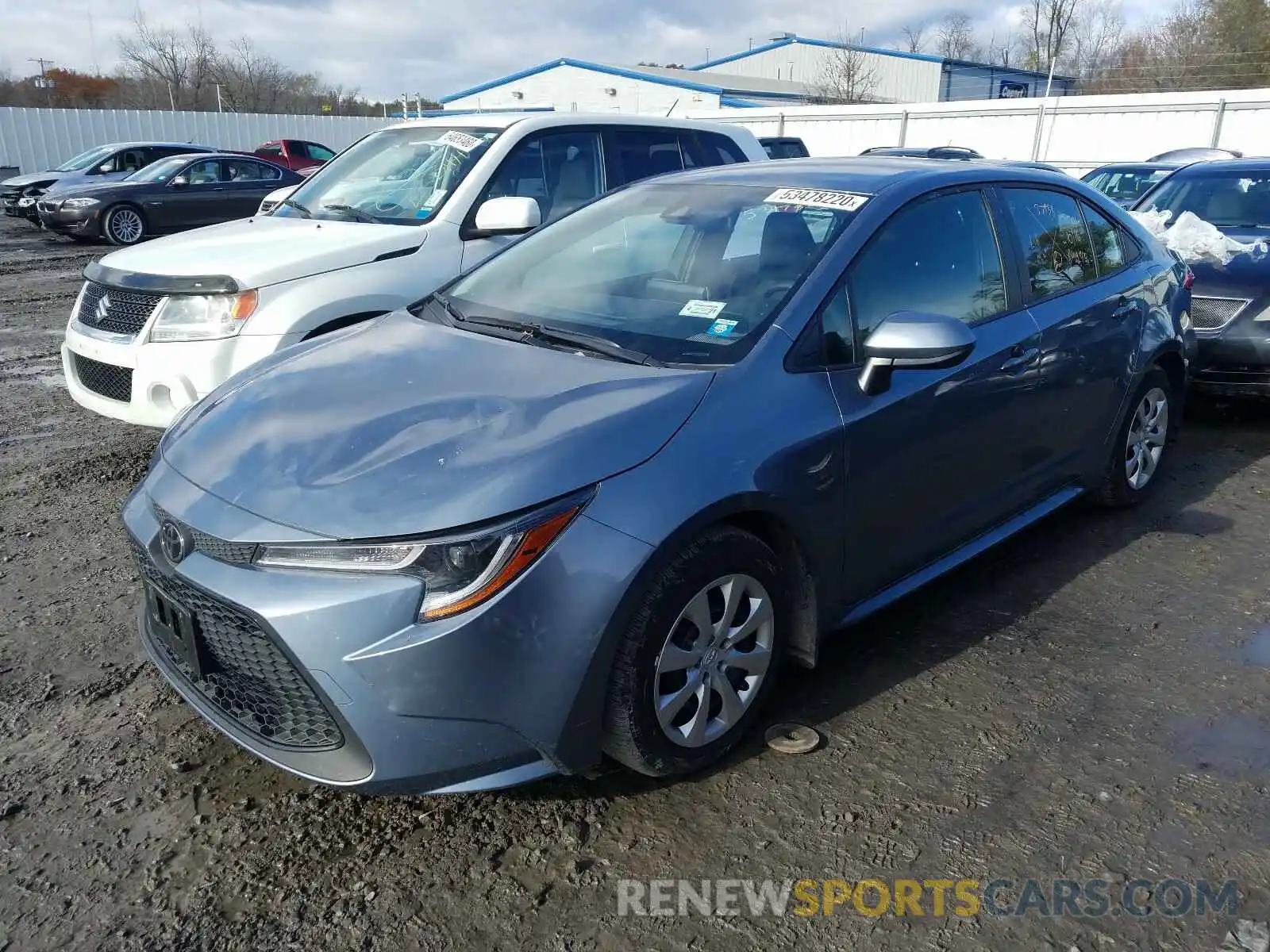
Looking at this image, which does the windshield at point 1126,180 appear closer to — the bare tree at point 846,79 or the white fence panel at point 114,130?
the white fence panel at point 114,130

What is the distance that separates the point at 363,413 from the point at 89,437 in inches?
165

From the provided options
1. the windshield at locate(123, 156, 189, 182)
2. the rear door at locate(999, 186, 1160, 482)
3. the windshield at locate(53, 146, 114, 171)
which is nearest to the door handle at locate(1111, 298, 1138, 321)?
the rear door at locate(999, 186, 1160, 482)

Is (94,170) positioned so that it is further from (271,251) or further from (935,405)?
(935,405)

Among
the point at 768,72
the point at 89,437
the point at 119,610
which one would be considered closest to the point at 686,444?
the point at 119,610

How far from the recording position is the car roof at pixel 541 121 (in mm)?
5809

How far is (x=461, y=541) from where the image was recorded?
87.7 inches

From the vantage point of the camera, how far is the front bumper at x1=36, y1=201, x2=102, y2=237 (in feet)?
49.9

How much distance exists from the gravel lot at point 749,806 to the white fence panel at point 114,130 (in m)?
28.1

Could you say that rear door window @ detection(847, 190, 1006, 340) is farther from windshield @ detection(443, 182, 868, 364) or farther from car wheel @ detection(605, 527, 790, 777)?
car wheel @ detection(605, 527, 790, 777)

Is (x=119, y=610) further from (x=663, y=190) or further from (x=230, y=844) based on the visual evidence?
(x=663, y=190)

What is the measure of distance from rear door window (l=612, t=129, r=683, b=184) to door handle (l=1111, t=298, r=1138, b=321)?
290cm

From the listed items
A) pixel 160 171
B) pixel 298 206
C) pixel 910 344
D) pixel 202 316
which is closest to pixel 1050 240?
pixel 910 344

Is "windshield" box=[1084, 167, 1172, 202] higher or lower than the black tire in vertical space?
higher

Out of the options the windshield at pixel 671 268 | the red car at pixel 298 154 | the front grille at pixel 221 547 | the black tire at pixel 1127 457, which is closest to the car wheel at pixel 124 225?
the red car at pixel 298 154
